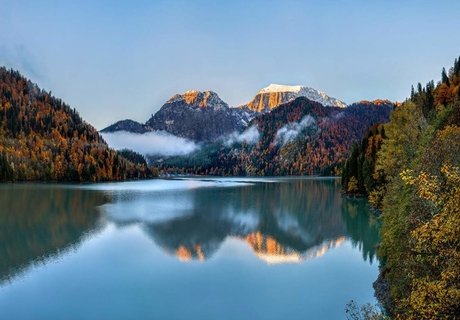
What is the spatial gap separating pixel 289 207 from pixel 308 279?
4446 cm

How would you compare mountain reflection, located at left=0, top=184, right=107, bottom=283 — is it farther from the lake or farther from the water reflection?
the lake

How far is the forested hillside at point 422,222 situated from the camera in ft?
30.5

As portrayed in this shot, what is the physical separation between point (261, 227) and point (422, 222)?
37.9m

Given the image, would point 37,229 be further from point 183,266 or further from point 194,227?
point 183,266

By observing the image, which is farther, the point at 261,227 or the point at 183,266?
the point at 261,227

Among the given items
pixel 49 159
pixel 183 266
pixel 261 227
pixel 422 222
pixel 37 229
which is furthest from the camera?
pixel 49 159

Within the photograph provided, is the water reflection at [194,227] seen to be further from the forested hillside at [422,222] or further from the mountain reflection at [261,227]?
the forested hillside at [422,222]

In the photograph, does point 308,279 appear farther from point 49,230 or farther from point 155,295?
point 49,230

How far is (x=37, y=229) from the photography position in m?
44.0

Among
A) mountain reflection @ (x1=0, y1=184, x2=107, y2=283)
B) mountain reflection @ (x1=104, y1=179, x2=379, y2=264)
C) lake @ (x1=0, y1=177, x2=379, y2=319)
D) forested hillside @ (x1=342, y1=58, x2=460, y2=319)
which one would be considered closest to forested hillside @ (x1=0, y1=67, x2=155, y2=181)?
mountain reflection @ (x1=0, y1=184, x2=107, y2=283)

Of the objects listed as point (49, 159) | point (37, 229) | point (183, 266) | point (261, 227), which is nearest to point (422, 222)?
point (183, 266)

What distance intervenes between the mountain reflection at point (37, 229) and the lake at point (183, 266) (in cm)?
14

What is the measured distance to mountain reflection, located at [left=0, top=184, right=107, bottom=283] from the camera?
3127 centimetres

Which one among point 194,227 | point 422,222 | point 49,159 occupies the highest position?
point 49,159
